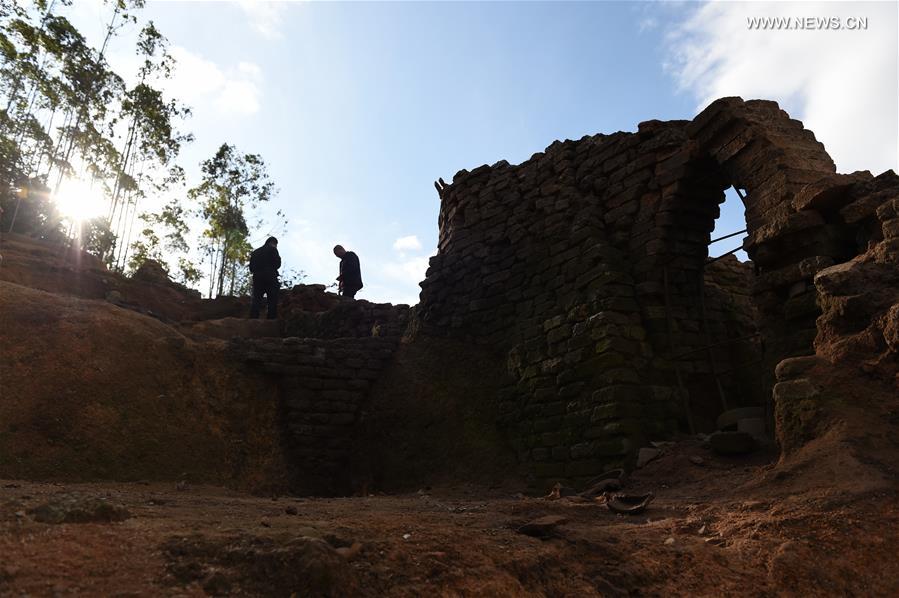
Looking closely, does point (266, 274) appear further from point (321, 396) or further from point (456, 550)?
point (456, 550)

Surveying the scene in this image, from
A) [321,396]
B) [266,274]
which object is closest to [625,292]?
[321,396]

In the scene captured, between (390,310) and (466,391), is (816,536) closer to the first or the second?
(466,391)

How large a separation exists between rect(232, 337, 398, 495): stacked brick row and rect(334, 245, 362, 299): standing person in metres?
5.60

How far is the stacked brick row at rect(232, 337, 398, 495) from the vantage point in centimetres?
813

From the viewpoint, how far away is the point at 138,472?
21.2 ft

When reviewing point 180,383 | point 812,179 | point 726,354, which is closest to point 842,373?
point 812,179

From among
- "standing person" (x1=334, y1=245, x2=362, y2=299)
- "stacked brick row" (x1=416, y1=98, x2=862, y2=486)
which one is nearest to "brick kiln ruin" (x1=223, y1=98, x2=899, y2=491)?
"stacked brick row" (x1=416, y1=98, x2=862, y2=486)

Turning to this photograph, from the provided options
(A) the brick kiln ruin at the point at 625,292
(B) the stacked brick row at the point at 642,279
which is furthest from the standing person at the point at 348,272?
(B) the stacked brick row at the point at 642,279

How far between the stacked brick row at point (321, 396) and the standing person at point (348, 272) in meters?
5.60

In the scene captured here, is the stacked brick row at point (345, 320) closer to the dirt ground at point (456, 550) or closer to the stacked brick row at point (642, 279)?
the stacked brick row at point (642, 279)

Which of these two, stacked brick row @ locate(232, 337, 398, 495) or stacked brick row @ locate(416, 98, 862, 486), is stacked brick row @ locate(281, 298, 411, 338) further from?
stacked brick row @ locate(416, 98, 862, 486)

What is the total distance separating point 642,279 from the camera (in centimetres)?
711

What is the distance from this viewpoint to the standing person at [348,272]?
14.9 meters

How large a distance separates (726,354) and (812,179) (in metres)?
2.28
